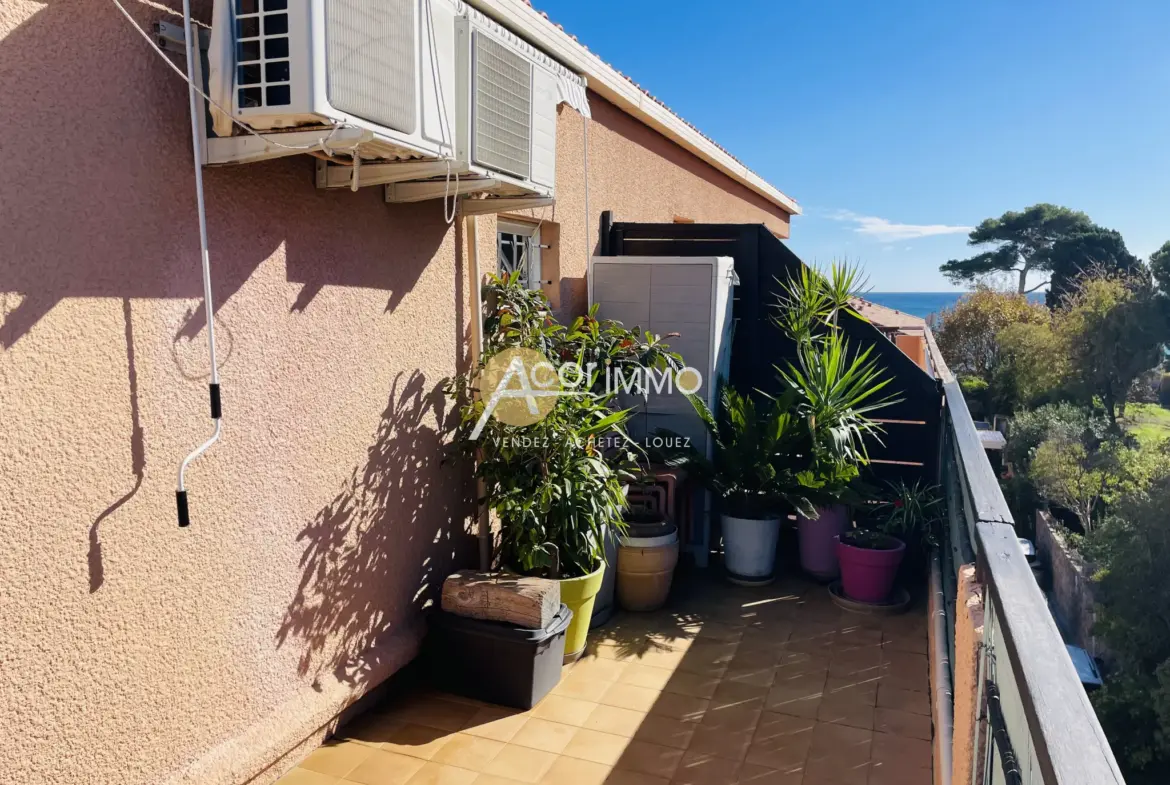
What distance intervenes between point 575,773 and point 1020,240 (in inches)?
2403

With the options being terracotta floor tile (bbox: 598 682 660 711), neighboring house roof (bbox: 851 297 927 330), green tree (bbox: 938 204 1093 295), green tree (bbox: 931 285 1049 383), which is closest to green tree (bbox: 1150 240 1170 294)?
green tree (bbox: 931 285 1049 383)

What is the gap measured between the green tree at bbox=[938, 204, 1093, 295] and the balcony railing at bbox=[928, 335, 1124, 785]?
5588 cm

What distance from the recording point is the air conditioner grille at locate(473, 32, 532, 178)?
3814mm

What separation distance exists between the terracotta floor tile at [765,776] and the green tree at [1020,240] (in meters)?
54.7

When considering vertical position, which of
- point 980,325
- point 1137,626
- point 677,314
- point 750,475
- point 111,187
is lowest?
point 1137,626

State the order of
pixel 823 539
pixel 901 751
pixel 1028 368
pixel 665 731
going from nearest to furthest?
pixel 901 751, pixel 665 731, pixel 823 539, pixel 1028 368

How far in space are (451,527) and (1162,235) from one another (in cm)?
2742

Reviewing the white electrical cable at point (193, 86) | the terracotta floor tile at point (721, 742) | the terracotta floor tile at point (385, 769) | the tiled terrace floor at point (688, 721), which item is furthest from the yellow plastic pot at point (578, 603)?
the white electrical cable at point (193, 86)

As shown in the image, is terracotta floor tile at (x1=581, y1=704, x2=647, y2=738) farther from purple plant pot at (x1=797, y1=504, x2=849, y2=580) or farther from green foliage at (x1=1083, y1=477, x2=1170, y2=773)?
green foliage at (x1=1083, y1=477, x2=1170, y2=773)

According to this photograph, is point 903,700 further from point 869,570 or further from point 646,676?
point 646,676

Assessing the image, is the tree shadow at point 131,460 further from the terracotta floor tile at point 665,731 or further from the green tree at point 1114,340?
the green tree at point 1114,340

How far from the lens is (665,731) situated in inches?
165

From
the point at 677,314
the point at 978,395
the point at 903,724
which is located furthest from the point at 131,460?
the point at 978,395

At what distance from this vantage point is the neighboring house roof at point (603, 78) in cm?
501
